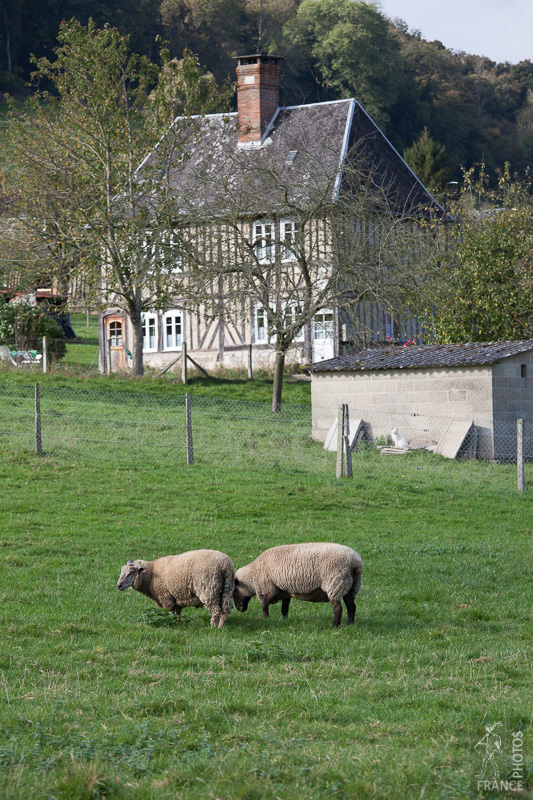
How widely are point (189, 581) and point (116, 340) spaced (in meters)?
33.1

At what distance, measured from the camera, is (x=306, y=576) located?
8695 mm

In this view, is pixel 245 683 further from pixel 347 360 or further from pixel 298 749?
pixel 347 360

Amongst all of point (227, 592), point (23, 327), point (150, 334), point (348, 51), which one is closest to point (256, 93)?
point (150, 334)

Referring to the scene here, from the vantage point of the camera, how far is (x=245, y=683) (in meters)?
6.70

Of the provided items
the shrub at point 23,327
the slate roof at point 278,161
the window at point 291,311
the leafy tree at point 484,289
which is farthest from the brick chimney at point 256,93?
the leafy tree at point 484,289

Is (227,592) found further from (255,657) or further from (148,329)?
(148,329)

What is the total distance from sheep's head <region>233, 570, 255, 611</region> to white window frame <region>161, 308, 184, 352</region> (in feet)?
100

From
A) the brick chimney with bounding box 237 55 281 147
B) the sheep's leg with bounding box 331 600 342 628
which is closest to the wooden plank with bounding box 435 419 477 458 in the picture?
the sheep's leg with bounding box 331 600 342 628

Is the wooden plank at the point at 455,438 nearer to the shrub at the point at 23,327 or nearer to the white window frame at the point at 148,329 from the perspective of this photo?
the shrub at the point at 23,327

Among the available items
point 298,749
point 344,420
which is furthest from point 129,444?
point 298,749

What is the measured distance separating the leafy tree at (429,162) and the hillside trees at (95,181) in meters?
30.9

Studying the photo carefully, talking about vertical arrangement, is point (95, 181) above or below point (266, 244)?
above

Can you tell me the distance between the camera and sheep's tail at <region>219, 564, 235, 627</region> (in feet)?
28.3

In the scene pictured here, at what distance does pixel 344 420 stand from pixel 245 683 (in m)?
11.3
